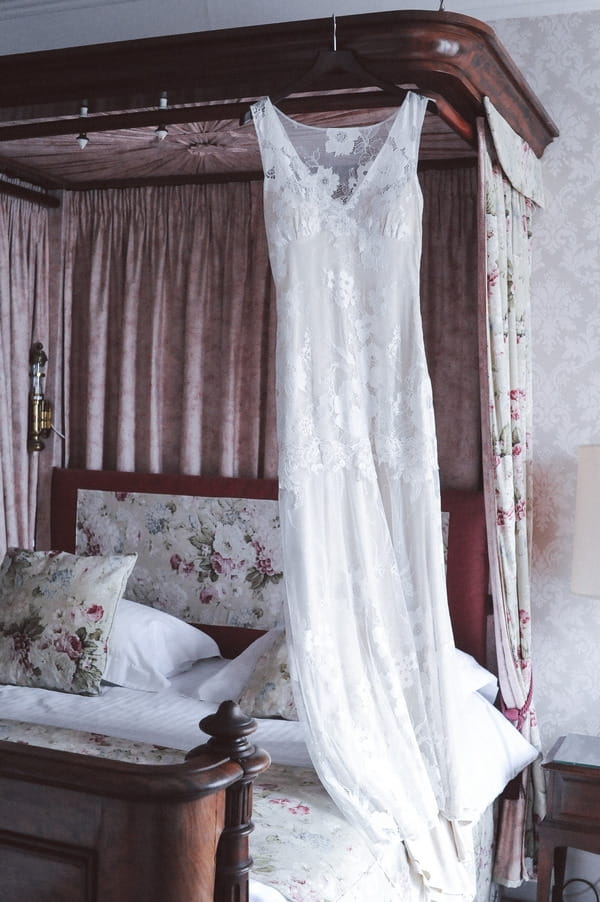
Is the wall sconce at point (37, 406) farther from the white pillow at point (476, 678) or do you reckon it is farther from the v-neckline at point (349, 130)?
the v-neckline at point (349, 130)

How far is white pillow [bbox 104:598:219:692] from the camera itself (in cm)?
338

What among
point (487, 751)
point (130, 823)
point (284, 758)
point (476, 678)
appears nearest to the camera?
point (130, 823)

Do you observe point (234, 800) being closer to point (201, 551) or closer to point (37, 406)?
point (201, 551)

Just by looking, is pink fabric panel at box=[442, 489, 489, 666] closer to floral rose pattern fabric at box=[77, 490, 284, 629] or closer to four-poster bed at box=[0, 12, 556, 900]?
four-poster bed at box=[0, 12, 556, 900]

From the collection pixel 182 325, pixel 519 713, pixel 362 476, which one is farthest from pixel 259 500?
pixel 362 476

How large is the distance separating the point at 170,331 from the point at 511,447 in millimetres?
1532

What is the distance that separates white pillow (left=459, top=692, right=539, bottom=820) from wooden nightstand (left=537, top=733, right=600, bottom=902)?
0.38 ft

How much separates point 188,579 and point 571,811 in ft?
5.11

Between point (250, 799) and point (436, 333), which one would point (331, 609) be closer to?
point (250, 799)

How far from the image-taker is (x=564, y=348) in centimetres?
335

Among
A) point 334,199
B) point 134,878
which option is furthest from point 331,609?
point 334,199

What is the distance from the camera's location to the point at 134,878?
1733 millimetres

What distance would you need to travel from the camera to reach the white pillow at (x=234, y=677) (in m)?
3.20

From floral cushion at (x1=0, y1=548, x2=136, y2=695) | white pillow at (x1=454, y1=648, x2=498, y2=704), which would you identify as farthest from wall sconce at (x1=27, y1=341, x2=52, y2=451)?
white pillow at (x1=454, y1=648, x2=498, y2=704)
